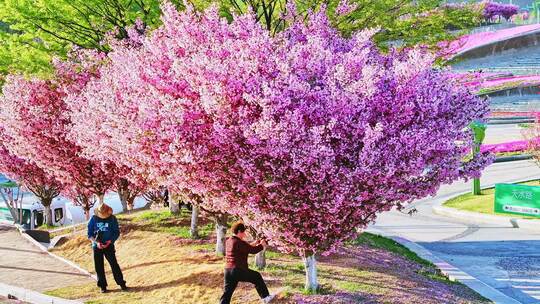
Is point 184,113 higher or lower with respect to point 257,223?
higher

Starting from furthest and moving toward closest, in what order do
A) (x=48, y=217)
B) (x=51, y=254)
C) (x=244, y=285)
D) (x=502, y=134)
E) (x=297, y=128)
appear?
(x=502, y=134), (x=48, y=217), (x=51, y=254), (x=244, y=285), (x=297, y=128)

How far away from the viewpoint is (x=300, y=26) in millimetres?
13688

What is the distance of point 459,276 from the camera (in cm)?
1669

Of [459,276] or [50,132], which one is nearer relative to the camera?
[459,276]

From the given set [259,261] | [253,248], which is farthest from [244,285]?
[253,248]

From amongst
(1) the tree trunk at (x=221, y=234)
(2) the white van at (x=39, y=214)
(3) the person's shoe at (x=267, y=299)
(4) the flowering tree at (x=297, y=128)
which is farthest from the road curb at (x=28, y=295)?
(2) the white van at (x=39, y=214)

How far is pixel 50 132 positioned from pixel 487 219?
47.4 feet

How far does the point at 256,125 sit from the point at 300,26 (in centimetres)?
353

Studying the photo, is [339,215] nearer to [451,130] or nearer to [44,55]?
[451,130]

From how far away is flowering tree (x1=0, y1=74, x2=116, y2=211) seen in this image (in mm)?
18641

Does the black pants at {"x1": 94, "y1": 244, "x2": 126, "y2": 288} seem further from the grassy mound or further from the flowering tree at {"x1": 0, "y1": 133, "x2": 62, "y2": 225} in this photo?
the flowering tree at {"x1": 0, "y1": 133, "x2": 62, "y2": 225}

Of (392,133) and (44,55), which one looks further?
(44,55)

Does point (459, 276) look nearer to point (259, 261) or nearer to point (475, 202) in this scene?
point (259, 261)

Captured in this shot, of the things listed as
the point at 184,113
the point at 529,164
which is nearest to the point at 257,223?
the point at 184,113
